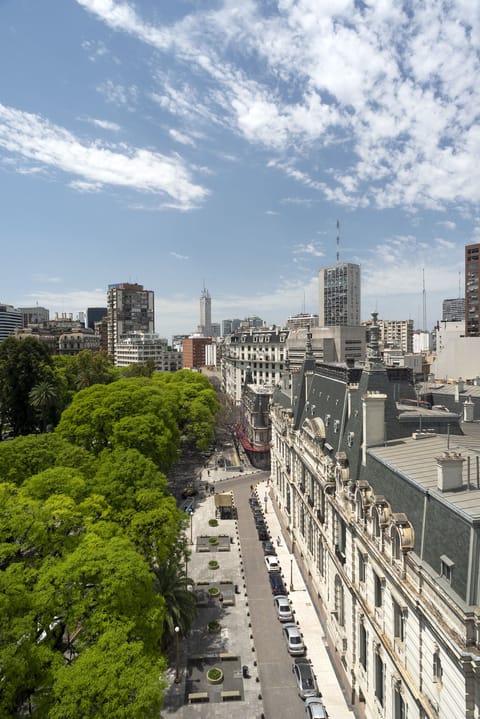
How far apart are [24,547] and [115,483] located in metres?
12.8

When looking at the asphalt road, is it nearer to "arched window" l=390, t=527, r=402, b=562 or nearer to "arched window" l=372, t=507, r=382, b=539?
"arched window" l=372, t=507, r=382, b=539

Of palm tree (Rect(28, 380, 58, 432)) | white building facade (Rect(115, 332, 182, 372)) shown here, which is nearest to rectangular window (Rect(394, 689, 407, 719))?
palm tree (Rect(28, 380, 58, 432))

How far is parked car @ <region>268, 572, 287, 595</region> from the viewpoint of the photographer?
42.3 m

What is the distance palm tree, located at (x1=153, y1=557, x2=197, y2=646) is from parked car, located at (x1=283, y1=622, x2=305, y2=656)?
25.8 feet

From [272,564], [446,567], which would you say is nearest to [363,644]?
[446,567]

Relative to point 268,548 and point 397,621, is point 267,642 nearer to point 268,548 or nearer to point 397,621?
point 268,548

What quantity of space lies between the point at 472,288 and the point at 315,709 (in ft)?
434

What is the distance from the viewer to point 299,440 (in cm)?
4944

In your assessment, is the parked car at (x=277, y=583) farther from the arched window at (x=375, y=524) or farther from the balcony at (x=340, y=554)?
the arched window at (x=375, y=524)

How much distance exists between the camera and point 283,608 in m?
38.8

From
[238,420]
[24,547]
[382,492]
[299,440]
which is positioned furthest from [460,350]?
[24,547]

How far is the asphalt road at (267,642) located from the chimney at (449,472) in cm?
1918

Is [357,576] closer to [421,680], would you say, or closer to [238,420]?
[421,680]

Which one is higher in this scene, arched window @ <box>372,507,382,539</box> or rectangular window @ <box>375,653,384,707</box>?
arched window @ <box>372,507,382,539</box>
